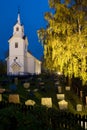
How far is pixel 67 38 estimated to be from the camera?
3575 cm

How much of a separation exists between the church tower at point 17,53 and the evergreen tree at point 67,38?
209 feet

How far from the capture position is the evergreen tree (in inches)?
1390

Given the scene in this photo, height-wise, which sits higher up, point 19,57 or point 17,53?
point 17,53

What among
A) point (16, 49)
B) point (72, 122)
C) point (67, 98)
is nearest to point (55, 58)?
point (67, 98)

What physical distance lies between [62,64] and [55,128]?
2052 centimetres

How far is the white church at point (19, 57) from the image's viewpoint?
104 metres

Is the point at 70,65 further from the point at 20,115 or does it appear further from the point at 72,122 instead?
the point at 20,115

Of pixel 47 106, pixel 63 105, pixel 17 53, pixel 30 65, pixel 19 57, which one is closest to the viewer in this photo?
pixel 47 106

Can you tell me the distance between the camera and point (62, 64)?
35.8 m

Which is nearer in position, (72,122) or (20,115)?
(20,115)

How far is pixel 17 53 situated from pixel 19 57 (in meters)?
1.45

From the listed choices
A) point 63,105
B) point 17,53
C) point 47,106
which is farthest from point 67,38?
point 17,53

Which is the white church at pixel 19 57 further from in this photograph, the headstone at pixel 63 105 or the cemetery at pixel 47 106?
the headstone at pixel 63 105

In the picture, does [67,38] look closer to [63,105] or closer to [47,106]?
[63,105]
